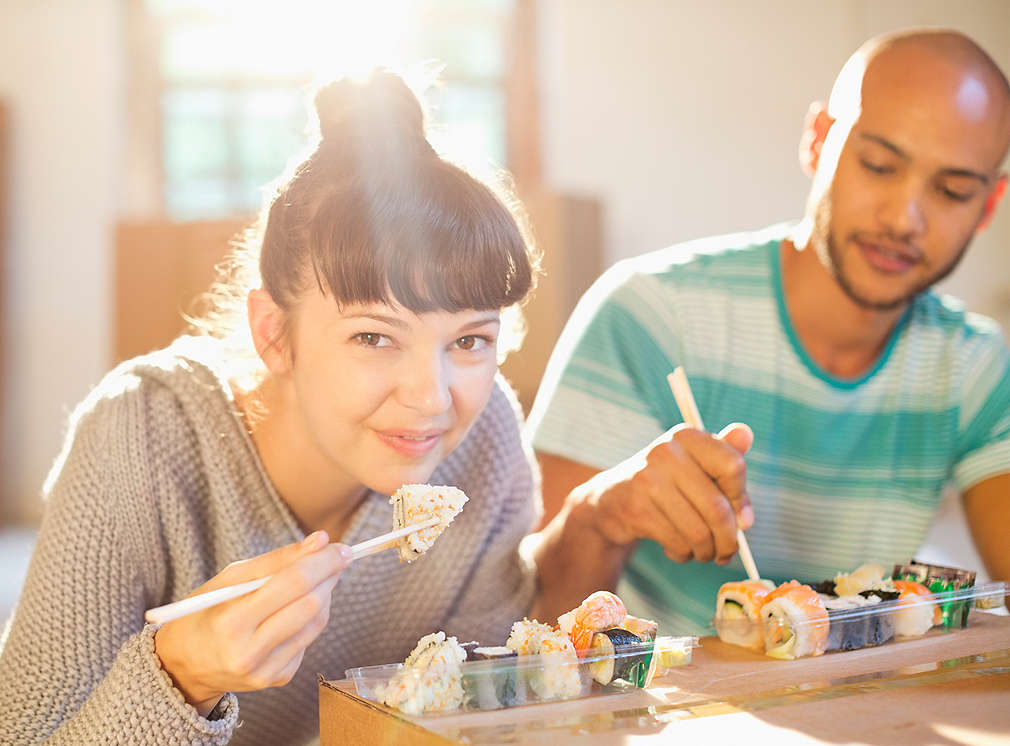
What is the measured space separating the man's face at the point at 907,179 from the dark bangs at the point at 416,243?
762 millimetres

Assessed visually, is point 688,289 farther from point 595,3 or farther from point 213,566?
point 595,3

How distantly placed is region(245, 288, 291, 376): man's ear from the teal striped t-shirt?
60cm

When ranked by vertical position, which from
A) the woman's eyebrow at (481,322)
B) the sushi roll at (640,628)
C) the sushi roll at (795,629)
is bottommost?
the sushi roll at (795,629)

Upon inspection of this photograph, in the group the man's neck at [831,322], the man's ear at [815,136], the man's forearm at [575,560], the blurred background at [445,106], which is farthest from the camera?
the blurred background at [445,106]

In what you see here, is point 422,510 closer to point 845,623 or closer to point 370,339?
point 370,339

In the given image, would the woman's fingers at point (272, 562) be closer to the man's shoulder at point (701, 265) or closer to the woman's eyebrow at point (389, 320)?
the woman's eyebrow at point (389, 320)

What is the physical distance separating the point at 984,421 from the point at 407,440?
1.06m

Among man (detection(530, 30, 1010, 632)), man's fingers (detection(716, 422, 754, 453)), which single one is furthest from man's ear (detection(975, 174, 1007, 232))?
man's fingers (detection(716, 422, 754, 453))

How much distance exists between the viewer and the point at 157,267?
162 inches

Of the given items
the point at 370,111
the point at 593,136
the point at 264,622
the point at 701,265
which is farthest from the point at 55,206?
the point at 264,622

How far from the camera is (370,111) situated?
3.71 feet

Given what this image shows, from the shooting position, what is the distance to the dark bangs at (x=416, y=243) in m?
1.00

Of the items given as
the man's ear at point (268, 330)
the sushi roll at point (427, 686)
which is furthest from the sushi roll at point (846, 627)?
the man's ear at point (268, 330)

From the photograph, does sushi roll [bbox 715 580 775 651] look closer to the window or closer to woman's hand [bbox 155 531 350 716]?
woman's hand [bbox 155 531 350 716]
